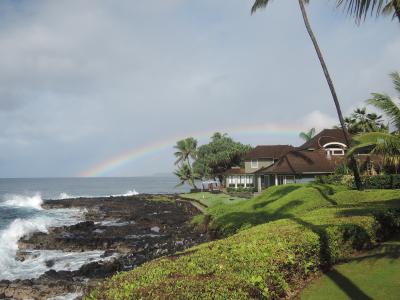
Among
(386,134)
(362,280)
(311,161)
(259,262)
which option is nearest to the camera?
(259,262)

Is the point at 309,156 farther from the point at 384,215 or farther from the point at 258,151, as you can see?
the point at 384,215

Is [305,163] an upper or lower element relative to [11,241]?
upper

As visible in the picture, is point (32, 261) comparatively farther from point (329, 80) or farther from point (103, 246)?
point (329, 80)

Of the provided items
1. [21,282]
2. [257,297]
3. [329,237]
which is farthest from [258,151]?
[257,297]

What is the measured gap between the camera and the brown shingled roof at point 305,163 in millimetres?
44156

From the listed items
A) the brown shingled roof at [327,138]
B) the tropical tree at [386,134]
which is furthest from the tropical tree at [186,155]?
the tropical tree at [386,134]

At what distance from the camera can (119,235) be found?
34.1 metres

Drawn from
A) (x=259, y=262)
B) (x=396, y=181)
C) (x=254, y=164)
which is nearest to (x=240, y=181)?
(x=254, y=164)

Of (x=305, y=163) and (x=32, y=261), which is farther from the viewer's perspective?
(x=305, y=163)

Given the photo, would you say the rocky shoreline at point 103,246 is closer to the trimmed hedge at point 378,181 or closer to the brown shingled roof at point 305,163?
the brown shingled roof at point 305,163

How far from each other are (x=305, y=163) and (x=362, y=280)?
3600cm

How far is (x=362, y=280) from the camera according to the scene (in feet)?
35.1

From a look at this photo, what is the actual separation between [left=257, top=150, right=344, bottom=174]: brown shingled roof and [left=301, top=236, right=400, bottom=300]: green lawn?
31.8m

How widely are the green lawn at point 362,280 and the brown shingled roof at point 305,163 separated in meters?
31.8
